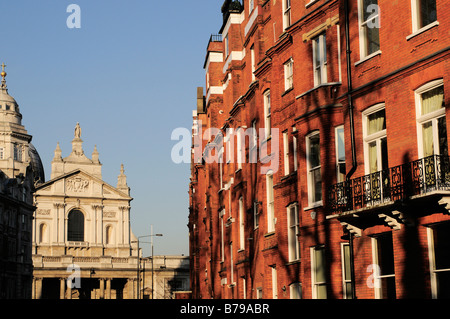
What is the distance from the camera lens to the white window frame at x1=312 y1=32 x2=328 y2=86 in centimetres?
2506

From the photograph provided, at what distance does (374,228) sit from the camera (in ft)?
69.6

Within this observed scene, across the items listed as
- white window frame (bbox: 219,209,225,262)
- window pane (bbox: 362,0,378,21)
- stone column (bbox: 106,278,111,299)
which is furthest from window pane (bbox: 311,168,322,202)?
stone column (bbox: 106,278,111,299)

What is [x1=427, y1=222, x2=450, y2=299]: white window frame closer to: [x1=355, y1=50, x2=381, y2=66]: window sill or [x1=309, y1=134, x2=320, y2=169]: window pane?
[x1=355, y1=50, x2=381, y2=66]: window sill

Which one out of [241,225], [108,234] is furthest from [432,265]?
[108,234]

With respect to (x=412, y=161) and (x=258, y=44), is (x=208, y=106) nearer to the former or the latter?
(x=258, y=44)

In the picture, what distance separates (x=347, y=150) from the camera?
23.0 m

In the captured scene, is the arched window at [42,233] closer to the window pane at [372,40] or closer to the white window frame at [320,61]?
the white window frame at [320,61]

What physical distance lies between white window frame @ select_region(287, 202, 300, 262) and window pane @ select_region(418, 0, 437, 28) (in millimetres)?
9585

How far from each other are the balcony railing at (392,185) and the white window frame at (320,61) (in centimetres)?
432

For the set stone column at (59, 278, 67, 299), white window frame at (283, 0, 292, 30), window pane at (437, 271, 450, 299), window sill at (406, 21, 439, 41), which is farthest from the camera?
stone column at (59, 278, 67, 299)

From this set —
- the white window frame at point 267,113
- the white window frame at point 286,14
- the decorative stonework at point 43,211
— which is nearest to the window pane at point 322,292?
the white window frame at point 267,113

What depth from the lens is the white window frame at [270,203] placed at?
31.8 metres
